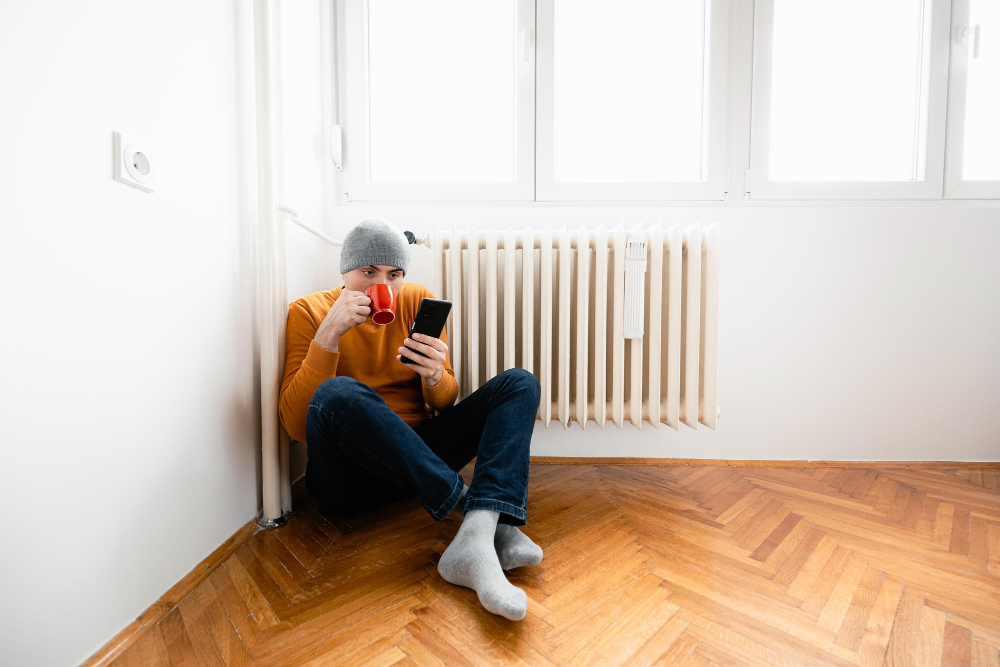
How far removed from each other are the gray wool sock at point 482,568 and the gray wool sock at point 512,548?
0.06 metres

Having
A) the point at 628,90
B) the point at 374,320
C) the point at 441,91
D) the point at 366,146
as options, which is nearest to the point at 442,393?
the point at 374,320

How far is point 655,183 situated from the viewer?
146 cm

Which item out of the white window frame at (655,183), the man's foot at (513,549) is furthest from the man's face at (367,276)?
the white window frame at (655,183)

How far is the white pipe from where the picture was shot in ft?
3.18

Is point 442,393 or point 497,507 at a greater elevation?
point 442,393

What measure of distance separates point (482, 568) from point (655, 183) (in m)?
1.29

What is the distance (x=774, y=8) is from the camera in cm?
144

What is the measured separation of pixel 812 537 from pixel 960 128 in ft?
4.97

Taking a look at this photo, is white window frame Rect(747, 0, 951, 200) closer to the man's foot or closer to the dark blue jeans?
the dark blue jeans

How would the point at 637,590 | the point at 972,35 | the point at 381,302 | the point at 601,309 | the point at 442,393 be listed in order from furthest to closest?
the point at 972,35
the point at 601,309
the point at 442,393
the point at 381,302
the point at 637,590

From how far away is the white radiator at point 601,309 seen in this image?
1.26 m

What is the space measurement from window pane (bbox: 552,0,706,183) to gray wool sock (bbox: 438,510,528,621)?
1.17 m

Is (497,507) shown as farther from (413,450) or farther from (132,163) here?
(132,163)

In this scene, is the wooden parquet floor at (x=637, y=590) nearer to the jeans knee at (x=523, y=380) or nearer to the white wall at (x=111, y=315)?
the white wall at (x=111, y=315)
